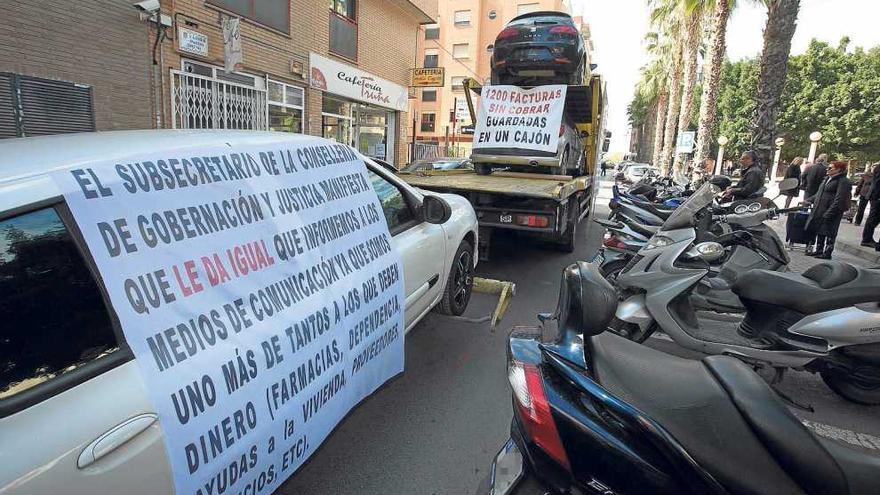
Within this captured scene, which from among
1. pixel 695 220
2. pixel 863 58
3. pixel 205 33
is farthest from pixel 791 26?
pixel 863 58

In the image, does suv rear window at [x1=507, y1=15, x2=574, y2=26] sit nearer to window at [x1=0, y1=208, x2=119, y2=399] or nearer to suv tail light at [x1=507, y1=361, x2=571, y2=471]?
suv tail light at [x1=507, y1=361, x2=571, y2=471]

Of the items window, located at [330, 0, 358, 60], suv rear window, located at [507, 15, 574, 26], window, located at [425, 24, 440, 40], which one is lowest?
suv rear window, located at [507, 15, 574, 26]

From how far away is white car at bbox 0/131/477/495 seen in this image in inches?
47.8

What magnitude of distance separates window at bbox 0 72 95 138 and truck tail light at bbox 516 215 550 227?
652 cm

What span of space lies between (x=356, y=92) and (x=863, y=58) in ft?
130

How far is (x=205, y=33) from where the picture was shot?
9.36 metres

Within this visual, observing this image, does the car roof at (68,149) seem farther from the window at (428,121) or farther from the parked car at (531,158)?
the window at (428,121)

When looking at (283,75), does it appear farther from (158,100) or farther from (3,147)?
(3,147)

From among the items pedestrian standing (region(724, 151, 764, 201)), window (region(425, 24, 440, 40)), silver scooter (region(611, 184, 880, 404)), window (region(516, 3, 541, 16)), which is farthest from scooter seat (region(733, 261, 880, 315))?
window (region(425, 24, 440, 40))

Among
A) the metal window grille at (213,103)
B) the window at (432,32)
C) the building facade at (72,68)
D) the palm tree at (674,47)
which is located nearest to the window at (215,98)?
the metal window grille at (213,103)

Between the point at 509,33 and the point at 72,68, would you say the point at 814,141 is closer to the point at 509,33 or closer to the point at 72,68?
the point at 509,33

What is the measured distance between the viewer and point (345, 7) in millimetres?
14086

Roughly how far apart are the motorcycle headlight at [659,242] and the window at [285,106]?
950cm

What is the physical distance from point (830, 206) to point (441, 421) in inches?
347
